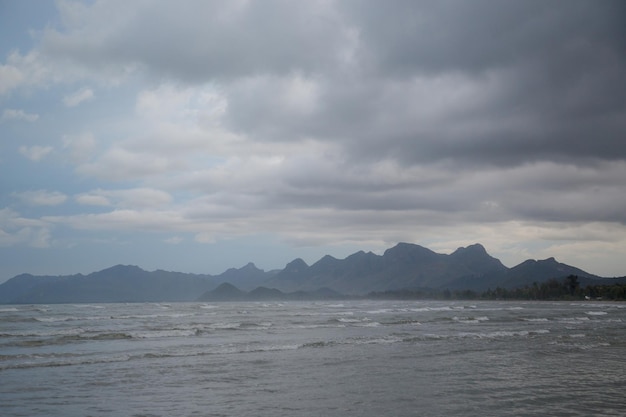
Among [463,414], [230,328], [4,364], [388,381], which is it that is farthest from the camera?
[230,328]

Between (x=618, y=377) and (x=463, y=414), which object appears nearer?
(x=463, y=414)

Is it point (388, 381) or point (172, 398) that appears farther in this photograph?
point (388, 381)

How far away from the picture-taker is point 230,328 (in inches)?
1688

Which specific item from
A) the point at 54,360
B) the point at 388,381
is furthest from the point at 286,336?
the point at 388,381

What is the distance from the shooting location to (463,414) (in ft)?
43.2

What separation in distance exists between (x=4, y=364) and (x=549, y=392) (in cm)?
2211

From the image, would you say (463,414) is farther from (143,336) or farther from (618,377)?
(143,336)

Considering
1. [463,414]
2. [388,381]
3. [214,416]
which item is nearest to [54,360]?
[214,416]

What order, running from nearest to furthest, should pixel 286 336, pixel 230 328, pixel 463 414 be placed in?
pixel 463 414
pixel 286 336
pixel 230 328

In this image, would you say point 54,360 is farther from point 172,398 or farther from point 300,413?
point 300,413

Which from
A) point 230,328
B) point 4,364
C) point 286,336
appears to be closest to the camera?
point 4,364

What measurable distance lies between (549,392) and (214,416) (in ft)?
33.1

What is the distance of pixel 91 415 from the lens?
45.2 ft

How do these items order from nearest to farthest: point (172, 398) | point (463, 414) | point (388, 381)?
1. point (463, 414)
2. point (172, 398)
3. point (388, 381)
